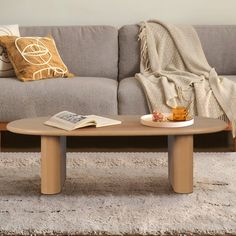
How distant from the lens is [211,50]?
4.02 m

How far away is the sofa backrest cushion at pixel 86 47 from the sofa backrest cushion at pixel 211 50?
0.08m

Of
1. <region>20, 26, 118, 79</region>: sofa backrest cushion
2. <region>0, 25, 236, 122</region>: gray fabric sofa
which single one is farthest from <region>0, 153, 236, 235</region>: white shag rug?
<region>20, 26, 118, 79</region>: sofa backrest cushion

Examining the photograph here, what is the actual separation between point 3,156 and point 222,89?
1.39m

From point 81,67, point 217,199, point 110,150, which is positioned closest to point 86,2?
point 81,67

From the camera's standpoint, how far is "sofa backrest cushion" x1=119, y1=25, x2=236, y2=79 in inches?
158

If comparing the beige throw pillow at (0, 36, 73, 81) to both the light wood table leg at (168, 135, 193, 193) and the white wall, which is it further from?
the light wood table leg at (168, 135, 193, 193)

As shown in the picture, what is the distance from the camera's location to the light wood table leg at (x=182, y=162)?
2.36m

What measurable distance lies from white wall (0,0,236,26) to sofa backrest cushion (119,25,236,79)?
12.9 inches

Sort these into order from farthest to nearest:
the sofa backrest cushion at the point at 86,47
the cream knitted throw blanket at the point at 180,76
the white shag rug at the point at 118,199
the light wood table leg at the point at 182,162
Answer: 1. the sofa backrest cushion at the point at 86,47
2. the cream knitted throw blanket at the point at 180,76
3. the light wood table leg at the point at 182,162
4. the white shag rug at the point at 118,199

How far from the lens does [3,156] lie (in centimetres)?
320

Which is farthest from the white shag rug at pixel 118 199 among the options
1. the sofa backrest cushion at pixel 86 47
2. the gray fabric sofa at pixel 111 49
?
the sofa backrest cushion at pixel 86 47

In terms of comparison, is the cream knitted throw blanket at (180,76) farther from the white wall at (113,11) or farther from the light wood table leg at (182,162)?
the light wood table leg at (182,162)

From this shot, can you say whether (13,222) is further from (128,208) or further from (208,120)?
(208,120)

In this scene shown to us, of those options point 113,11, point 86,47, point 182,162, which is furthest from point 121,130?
point 113,11
